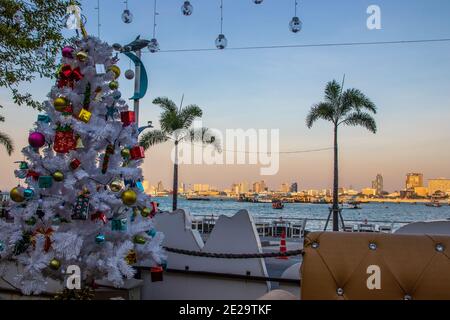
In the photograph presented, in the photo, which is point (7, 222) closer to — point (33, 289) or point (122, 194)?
point (33, 289)

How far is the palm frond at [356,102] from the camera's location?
22.2 meters

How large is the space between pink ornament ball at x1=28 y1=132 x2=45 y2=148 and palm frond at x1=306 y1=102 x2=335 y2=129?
19.8 meters

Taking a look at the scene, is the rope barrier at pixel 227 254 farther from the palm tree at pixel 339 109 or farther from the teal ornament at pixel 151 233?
the palm tree at pixel 339 109

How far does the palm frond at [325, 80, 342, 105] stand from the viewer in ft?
74.5

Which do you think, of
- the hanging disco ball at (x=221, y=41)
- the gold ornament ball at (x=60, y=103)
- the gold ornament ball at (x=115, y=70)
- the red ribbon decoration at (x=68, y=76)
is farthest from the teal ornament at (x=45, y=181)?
the hanging disco ball at (x=221, y=41)

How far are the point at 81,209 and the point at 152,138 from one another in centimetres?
2244

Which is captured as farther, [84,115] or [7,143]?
[7,143]

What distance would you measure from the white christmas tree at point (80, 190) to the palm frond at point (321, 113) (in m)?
19.3

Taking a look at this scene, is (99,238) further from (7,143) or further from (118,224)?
(7,143)

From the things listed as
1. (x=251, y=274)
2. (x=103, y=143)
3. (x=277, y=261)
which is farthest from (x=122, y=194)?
(x=277, y=261)

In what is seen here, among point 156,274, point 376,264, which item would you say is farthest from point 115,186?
point 376,264

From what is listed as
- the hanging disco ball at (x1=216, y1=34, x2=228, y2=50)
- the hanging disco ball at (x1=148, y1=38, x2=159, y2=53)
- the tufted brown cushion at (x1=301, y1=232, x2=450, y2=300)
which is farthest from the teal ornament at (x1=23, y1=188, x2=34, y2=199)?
the hanging disco ball at (x1=216, y1=34, x2=228, y2=50)

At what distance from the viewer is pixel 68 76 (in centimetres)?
432
